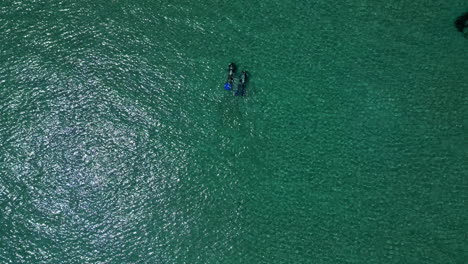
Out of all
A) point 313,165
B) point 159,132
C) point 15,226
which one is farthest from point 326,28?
point 15,226

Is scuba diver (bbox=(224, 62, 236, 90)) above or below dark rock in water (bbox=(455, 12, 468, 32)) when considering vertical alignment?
below

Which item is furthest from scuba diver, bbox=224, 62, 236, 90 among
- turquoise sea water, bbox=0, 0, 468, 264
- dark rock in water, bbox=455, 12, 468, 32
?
dark rock in water, bbox=455, 12, 468, 32

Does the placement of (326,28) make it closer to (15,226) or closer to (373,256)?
(373,256)

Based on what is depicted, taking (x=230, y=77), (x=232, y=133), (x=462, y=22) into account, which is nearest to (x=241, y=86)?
(x=230, y=77)

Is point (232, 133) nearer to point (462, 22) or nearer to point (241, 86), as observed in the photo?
point (241, 86)

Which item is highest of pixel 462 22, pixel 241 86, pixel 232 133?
pixel 462 22

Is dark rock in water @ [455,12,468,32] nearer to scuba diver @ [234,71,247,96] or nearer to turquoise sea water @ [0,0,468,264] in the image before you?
turquoise sea water @ [0,0,468,264]
